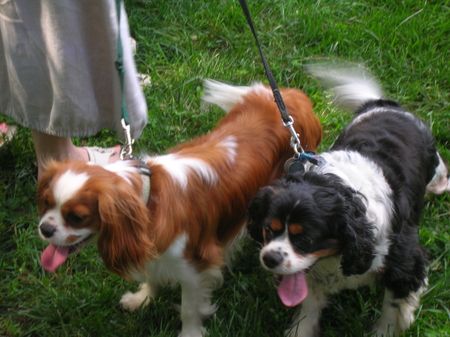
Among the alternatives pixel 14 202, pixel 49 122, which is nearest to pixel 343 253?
pixel 49 122

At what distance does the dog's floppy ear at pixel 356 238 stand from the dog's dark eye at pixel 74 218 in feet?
2.88

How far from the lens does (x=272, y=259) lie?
231 centimetres

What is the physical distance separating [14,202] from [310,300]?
1.59 m

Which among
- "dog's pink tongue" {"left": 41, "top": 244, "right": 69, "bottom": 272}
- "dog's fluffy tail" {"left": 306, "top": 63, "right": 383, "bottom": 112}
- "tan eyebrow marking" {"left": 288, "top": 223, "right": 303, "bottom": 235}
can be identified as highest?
"tan eyebrow marking" {"left": 288, "top": 223, "right": 303, "bottom": 235}

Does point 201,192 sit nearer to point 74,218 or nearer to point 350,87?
point 74,218

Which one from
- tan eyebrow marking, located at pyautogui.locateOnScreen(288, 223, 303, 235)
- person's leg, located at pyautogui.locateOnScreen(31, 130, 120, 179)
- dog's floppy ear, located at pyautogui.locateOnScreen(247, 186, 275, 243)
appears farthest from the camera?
person's leg, located at pyautogui.locateOnScreen(31, 130, 120, 179)

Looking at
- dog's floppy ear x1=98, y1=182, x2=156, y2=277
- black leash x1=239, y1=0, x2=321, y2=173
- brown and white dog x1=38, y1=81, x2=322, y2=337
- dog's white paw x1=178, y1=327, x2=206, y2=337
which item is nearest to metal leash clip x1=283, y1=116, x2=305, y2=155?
black leash x1=239, y1=0, x2=321, y2=173

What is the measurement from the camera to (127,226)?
7.65 ft

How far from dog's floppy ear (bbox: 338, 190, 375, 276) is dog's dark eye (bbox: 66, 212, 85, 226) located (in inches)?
34.5

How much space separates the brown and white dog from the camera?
229 cm

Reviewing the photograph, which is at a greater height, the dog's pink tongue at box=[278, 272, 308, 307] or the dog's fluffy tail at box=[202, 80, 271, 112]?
the dog's fluffy tail at box=[202, 80, 271, 112]

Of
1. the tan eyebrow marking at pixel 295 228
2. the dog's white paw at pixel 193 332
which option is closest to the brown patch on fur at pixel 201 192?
the dog's white paw at pixel 193 332

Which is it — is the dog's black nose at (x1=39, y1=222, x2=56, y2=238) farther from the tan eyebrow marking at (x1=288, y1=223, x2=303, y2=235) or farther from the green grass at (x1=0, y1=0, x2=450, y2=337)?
the tan eyebrow marking at (x1=288, y1=223, x2=303, y2=235)

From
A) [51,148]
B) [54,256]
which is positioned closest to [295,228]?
[54,256]
